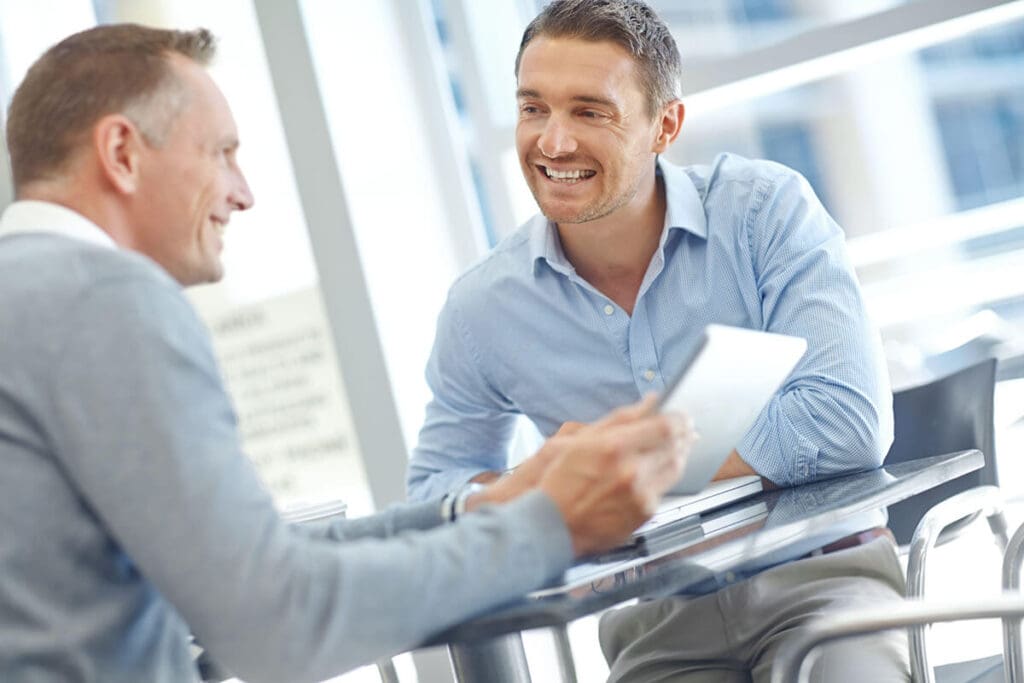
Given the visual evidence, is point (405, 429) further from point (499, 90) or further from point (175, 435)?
point (175, 435)

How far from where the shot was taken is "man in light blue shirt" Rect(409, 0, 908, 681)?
194 cm

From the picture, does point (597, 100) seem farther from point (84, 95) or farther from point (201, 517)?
point (201, 517)

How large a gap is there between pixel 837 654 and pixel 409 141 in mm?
2610

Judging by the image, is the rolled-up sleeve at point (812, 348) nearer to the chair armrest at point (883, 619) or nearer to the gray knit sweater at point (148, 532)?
the chair armrest at point (883, 619)

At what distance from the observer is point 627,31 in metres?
2.37

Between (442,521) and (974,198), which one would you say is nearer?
(442,521)

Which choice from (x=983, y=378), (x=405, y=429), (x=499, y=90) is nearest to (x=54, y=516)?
(x=983, y=378)

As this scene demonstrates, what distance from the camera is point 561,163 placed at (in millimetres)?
2320

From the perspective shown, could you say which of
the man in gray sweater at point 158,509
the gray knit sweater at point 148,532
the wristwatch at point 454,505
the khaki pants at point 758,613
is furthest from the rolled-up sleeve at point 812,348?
the gray knit sweater at point 148,532

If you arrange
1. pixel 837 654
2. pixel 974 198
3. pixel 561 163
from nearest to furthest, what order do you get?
pixel 837 654 < pixel 561 163 < pixel 974 198

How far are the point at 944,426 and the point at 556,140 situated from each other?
91 centimetres

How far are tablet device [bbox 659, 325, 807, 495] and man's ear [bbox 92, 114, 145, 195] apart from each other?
23.6 inches

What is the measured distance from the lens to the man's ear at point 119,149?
1310 mm

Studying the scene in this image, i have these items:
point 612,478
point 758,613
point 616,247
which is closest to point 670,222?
point 616,247
